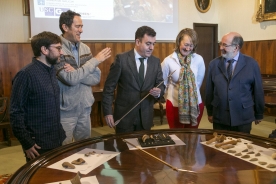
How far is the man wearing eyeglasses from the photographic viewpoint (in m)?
2.17

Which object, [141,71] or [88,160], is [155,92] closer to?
[141,71]

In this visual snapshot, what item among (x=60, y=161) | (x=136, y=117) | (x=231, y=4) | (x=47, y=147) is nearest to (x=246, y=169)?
(x=60, y=161)

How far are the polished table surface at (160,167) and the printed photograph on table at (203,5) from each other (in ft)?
16.9

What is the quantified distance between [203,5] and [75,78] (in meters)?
5.10

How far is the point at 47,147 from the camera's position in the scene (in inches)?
75.0

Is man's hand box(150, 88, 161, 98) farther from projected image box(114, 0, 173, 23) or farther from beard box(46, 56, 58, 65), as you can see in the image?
projected image box(114, 0, 173, 23)

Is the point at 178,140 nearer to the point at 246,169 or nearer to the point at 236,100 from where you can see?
the point at 246,169

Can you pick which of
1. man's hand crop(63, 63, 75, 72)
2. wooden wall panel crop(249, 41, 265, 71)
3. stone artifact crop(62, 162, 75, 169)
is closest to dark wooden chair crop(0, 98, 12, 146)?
man's hand crop(63, 63, 75, 72)

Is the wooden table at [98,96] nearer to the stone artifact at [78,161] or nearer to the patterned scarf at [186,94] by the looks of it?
the patterned scarf at [186,94]

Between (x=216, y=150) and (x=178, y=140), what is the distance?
0.25 meters

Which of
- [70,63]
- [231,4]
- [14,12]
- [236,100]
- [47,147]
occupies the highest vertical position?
[231,4]

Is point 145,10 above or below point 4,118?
above

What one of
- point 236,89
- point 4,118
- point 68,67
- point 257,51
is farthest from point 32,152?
point 257,51

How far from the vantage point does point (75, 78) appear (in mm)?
2137
